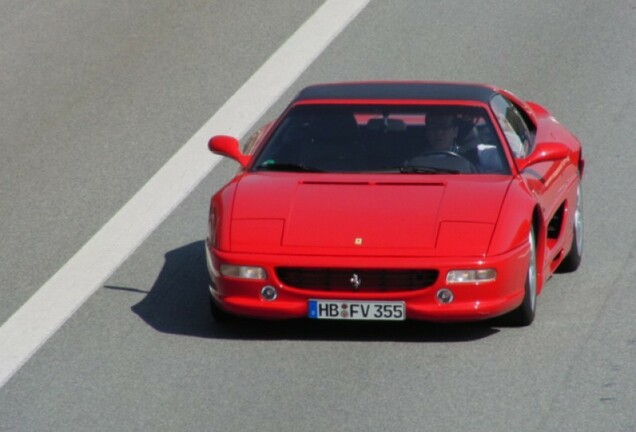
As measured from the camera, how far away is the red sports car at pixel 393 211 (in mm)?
8891

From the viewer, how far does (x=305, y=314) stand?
8953mm

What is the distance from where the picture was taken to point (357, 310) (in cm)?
888

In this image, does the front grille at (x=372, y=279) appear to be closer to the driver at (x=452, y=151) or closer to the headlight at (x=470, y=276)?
the headlight at (x=470, y=276)

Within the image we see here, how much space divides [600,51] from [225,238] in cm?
895

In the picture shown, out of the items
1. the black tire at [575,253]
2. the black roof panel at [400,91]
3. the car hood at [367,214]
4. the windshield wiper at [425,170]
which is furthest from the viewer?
the black tire at [575,253]

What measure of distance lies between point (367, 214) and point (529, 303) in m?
1.12

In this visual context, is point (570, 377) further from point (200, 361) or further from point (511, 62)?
point (511, 62)

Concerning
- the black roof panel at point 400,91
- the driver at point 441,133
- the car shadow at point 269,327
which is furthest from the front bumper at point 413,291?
the black roof panel at point 400,91

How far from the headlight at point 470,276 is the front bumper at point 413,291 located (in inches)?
0.9

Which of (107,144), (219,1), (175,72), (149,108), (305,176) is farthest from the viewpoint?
(219,1)

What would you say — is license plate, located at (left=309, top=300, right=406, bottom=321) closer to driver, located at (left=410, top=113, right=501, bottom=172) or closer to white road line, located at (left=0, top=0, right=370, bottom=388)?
driver, located at (left=410, top=113, right=501, bottom=172)

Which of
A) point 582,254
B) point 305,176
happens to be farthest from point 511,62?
point 305,176

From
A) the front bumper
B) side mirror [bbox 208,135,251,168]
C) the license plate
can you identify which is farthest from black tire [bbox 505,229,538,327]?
side mirror [bbox 208,135,251,168]

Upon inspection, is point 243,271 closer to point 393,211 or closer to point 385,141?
point 393,211
